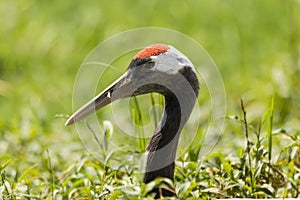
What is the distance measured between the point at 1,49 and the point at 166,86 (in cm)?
425

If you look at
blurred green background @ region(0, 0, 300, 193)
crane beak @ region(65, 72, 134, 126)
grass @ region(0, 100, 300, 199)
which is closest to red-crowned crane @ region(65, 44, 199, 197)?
crane beak @ region(65, 72, 134, 126)

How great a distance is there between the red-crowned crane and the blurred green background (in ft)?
7.37

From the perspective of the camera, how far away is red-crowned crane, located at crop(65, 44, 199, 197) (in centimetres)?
383

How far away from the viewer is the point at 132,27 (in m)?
7.79

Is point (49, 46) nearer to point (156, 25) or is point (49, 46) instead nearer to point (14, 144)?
point (156, 25)

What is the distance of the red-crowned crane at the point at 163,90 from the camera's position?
383 centimetres

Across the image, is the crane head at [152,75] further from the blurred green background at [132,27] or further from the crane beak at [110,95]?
the blurred green background at [132,27]

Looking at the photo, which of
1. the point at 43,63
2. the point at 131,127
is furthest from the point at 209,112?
the point at 43,63

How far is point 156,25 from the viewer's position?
25.4 ft

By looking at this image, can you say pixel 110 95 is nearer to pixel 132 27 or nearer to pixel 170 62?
pixel 170 62

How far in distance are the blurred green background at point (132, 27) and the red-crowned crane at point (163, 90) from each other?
2.25m

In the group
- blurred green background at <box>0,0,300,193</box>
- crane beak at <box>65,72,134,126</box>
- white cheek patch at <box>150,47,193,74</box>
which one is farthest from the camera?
blurred green background at <box>0,0,300,193</box>

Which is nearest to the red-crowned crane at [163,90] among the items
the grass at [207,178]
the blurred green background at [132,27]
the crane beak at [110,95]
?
the crane beak at [110,95]

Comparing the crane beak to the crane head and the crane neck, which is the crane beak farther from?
the crane neck
